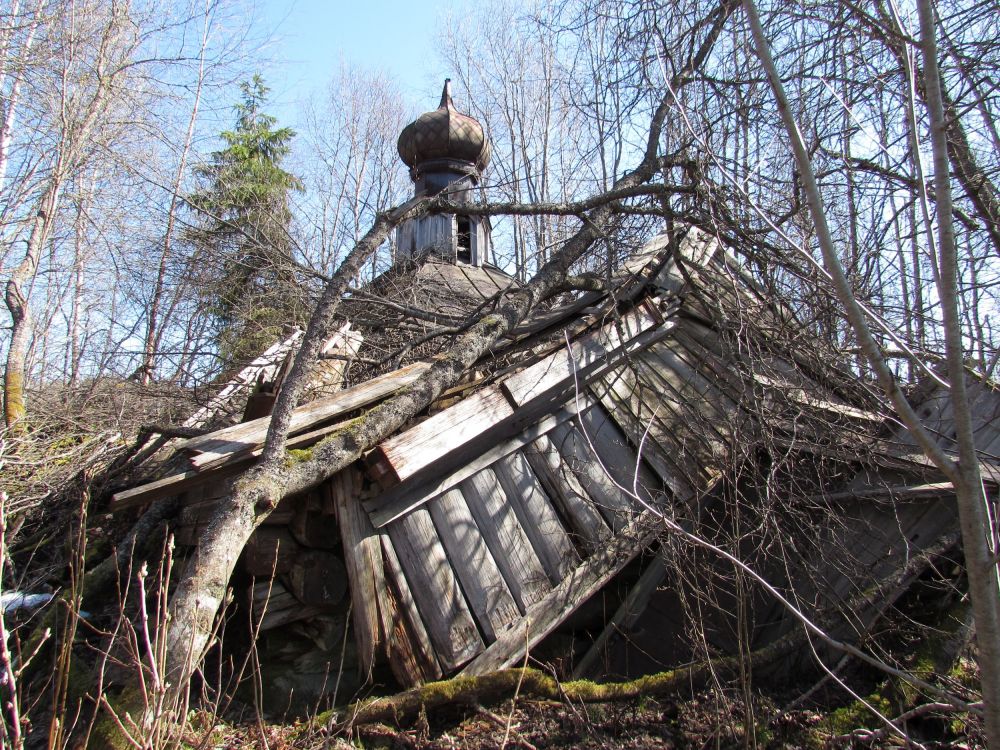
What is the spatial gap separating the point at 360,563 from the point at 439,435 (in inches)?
31.0

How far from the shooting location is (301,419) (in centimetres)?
367

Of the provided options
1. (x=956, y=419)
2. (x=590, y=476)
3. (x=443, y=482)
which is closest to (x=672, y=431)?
(x=590, y=476)

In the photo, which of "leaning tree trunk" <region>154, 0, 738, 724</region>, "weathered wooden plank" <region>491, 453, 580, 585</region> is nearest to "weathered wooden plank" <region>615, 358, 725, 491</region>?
"weathered wooden plank" <region>491, 453, 580, 585</region>

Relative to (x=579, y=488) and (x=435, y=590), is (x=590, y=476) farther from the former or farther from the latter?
(x=435, y=590)

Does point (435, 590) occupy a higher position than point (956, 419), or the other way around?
point (956, 419)

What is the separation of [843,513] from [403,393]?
2.93 m

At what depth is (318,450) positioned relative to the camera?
338cm

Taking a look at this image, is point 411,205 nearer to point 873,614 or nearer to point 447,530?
point 447,530

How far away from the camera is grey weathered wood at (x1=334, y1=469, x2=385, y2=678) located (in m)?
3.34

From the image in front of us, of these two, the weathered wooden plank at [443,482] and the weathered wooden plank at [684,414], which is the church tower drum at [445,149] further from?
the weathered wooden plank at [443,482]

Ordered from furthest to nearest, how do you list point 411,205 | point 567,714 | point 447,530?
point 411,205 → point 447,530 → point 567,714

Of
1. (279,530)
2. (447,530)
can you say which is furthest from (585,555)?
(279,530)

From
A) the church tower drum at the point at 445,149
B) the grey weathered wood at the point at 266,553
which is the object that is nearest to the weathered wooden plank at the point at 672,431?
the grey weathered wood at the point at 266,553

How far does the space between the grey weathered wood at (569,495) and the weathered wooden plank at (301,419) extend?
925mm
